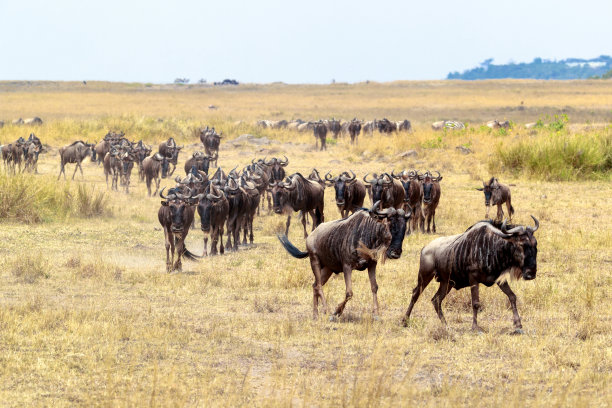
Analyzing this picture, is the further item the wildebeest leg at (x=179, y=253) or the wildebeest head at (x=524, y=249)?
the wildebeest leg at (x=179, y=253)

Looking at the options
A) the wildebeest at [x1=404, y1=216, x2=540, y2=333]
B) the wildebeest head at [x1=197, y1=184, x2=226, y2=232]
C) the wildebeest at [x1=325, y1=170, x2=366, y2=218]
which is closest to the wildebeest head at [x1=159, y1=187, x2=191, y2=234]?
the wildebeest head at [x1=197, y1=184, x2=226, y2=232]

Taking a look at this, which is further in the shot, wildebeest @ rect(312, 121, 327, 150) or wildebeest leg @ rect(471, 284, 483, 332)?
wildebeest @ rect(312, 121, 327, 150)

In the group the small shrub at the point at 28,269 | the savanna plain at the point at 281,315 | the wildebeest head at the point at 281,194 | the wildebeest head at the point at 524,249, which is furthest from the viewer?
the wildebeest head at the point at 281,194

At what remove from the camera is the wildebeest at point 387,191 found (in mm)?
16828

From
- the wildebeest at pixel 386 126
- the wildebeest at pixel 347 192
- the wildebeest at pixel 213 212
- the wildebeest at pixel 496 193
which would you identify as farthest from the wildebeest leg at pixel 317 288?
the wildebeest at pixel 386 126

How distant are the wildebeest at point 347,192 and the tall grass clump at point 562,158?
10355 mm

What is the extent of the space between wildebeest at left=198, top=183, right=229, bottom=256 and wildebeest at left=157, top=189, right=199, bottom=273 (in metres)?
0.96

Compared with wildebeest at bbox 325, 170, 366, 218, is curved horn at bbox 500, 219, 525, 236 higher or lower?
higher

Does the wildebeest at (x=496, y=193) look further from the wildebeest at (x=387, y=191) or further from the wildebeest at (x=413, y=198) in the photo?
the wildebeest at (x=387, y=191)

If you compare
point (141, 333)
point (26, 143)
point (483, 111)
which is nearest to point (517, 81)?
point (483, 111)

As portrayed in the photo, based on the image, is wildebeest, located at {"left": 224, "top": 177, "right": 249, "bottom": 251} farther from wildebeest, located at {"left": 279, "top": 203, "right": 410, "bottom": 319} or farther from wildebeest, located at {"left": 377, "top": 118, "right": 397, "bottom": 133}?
wildebeest, located at {"left": 377, "top": 118, "right": 397, "bottom": 133}

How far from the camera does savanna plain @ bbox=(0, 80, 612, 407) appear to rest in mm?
7086

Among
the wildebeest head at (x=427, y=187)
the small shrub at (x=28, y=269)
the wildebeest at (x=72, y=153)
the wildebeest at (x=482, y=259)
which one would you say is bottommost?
the small shrub at (x=28, y=269)

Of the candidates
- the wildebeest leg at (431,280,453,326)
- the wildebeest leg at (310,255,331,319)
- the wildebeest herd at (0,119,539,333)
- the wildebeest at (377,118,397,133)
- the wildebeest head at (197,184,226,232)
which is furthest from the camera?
the wildebeest at (377,118,397,133)
